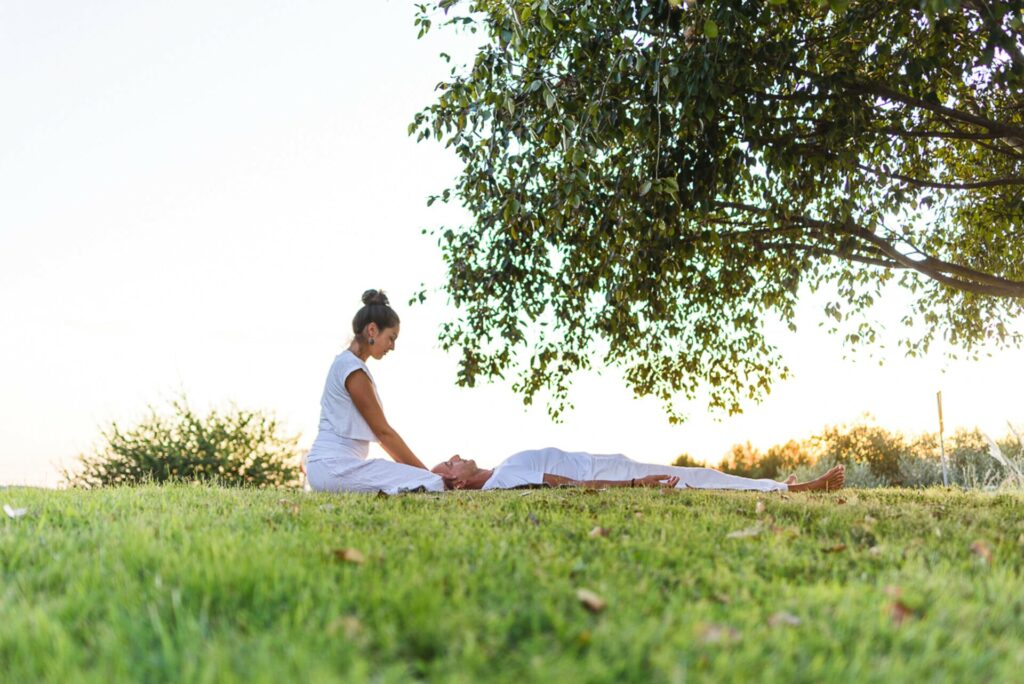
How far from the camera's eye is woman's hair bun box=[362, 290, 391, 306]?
27.1ft

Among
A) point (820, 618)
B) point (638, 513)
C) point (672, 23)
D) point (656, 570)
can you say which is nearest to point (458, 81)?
point (672, 23)

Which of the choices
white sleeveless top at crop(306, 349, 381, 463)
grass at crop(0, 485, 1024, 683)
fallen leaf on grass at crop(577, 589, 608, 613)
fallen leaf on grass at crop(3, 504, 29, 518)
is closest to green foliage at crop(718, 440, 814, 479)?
white sleeveless top at crop(306, 349, 381, 463)

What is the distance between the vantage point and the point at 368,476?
779 centimetres

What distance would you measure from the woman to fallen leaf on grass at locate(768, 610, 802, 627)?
4852mm

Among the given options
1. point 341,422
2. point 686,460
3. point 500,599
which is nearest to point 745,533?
point 500,599

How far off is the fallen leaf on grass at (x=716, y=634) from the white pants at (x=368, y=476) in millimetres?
4961

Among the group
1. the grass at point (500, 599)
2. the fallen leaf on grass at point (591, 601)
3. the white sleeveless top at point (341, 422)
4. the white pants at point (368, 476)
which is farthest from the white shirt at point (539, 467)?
the fallen leaf on grass at point (591, 601)

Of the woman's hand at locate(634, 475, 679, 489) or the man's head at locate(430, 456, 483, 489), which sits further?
the woman's hand at locate(634, 475, 679, 489)

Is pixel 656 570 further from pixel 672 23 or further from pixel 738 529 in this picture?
pixel 672 23

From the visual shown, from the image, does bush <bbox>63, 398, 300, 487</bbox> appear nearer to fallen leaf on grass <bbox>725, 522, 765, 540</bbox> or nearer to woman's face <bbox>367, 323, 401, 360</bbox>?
woman's face <bbox>367, 323, 401, 360</bbox>

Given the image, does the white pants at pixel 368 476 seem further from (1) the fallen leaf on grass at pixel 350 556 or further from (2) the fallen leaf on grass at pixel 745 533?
(1) the fallen leaf on grass at pixel 350 556

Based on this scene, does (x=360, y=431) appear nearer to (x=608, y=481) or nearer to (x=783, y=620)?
(x=608, y=481)

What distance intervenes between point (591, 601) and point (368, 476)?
16.9ft

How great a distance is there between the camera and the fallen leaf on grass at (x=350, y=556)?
3506 mm
